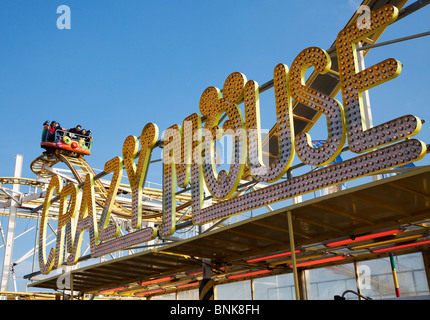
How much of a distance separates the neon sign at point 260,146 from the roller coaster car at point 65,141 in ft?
40.8

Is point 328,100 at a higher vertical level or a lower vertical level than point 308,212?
higher

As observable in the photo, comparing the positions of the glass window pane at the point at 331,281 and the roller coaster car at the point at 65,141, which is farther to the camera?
the roller coaster car at the point at 65,141

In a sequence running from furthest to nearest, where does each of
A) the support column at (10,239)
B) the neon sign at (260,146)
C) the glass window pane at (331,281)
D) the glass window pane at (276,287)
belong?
the support column at (10,239), the glass window pane at (276,287), the glass window pane at (331,281), the neon sign at (260,146)

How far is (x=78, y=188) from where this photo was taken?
15.6 m

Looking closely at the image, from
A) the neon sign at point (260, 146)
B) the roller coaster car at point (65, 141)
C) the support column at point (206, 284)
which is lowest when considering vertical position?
the support column at point (206, 284)

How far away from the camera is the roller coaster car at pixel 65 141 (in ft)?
86.4

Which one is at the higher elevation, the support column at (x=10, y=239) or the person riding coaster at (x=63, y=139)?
the person riding coaster at (x=63, y=139)

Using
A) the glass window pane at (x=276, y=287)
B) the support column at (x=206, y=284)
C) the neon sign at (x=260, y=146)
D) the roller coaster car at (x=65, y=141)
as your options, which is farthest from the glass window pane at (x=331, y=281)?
the roller coaster car at (x=65, y=141)

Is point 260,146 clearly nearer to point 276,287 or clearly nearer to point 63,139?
point 276,287

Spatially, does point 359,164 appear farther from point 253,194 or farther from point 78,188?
point 78,188

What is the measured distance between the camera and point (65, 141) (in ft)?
87.5

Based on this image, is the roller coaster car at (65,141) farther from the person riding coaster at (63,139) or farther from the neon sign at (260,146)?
the neon sign at (260,146)

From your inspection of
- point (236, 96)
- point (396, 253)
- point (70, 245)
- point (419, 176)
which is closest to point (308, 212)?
point (419, 176)
